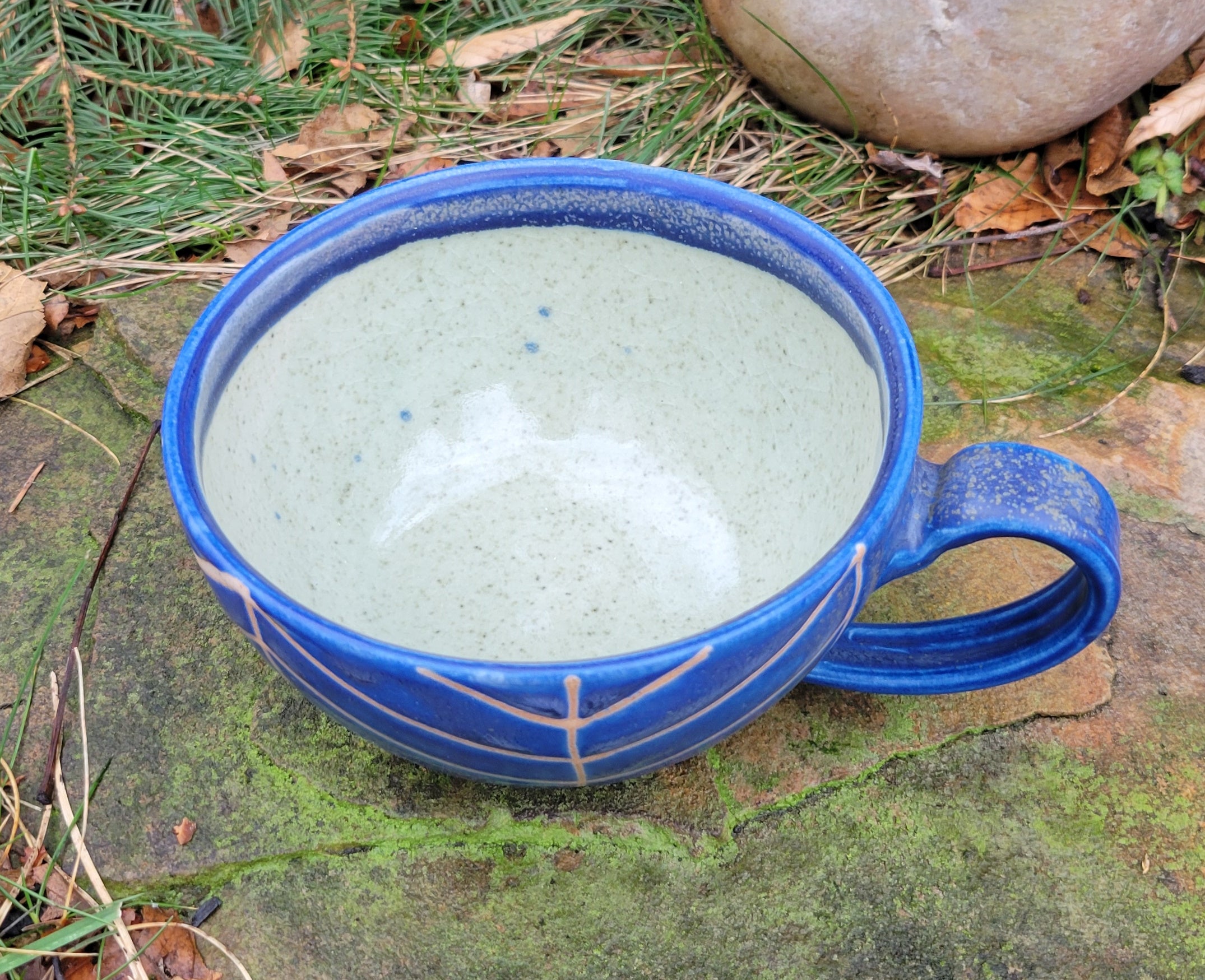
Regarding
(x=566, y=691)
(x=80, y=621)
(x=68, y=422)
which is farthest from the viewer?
(x=68, y=422)

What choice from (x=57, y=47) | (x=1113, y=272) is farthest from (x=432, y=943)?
(x=57, y=47)

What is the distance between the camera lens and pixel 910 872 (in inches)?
46.5

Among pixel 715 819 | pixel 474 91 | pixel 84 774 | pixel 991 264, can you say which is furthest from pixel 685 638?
pixel 474 91

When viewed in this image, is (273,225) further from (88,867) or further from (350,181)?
(88,867)

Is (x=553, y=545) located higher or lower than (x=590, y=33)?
lower

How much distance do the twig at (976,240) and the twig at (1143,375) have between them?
21 cm

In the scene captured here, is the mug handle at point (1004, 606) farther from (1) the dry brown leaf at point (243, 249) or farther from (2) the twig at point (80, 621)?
(1) the dry brown leaf at point (243, 249)

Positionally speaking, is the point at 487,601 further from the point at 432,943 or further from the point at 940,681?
the point at 940,681

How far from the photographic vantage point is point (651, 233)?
1.29 m

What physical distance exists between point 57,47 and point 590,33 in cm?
109

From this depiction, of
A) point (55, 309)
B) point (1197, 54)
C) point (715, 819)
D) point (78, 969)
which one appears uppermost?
point (1197, 54)

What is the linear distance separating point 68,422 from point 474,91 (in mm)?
1067

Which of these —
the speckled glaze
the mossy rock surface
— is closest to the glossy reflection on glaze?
the speckled glaze

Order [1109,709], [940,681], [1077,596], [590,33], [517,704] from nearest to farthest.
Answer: [517,704] < [1077,596] < [940,681] < [1109,709] < [590,33]
